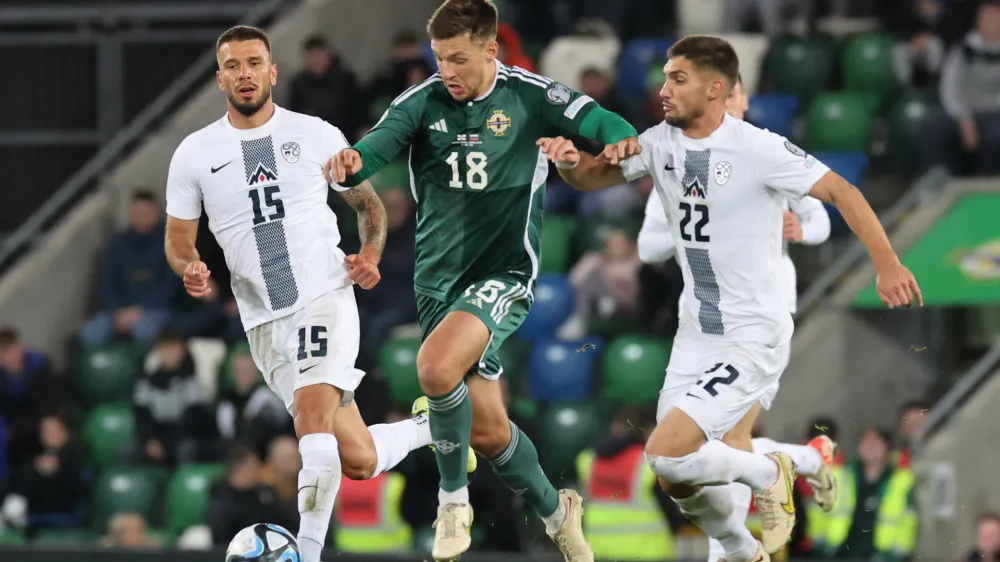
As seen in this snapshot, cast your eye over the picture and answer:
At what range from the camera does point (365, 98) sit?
1445 centimetres

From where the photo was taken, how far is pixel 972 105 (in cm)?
1328

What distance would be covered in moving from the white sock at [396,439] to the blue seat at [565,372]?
451 centimetres

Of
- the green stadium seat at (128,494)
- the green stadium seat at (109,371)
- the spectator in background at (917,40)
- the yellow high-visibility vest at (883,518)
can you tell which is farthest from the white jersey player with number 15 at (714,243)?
the green stadium seat at (109,371)

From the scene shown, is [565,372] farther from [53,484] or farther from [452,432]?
[452,432]

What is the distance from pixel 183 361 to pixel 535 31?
414cm

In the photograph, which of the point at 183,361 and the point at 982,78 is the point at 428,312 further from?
the point at 982,78

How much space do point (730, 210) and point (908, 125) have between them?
5.87m

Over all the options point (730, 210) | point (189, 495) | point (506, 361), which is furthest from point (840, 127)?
point (730, 210)

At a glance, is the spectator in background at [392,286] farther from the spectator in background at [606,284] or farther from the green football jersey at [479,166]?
the green football jersey at [479,166]

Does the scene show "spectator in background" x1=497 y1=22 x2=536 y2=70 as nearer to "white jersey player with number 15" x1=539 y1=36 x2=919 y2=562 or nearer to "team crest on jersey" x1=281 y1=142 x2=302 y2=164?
"team crest on jersey" x1=281 y1=142 x2=302 y2=164

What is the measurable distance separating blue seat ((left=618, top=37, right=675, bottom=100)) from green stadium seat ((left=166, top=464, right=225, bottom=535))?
164 inches

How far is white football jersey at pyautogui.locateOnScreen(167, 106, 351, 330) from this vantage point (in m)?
7.98

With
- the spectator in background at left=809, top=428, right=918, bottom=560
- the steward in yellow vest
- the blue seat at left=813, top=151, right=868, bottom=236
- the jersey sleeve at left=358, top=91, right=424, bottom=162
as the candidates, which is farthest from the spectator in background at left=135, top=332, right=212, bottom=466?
the jersey sleeve at left=358, top=91, right=424, bottom=162

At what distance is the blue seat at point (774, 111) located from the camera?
13.5 metres
